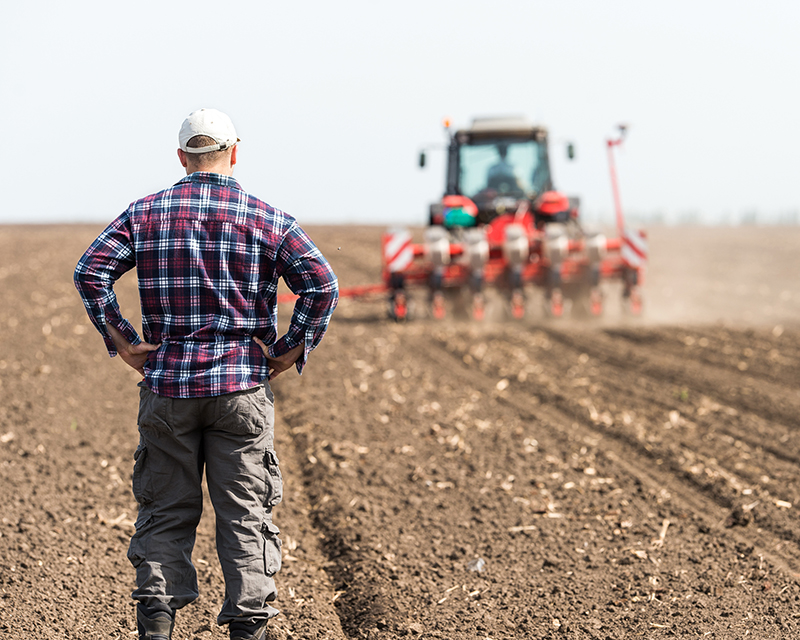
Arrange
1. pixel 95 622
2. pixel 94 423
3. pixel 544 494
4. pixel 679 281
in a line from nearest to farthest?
1. pixel 95 622
2. pixel 544 494
3. pixel 94 423
4. pixel 679 281

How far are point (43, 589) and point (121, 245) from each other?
1841 mm

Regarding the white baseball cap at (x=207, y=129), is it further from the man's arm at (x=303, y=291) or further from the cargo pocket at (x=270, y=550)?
the cargo pocket at (x=270, y=550)

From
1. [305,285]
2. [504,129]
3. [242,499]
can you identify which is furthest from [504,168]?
[242,499]

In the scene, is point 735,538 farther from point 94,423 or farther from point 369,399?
point 94,423

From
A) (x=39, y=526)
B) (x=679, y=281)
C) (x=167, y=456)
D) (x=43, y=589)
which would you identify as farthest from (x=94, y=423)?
(x=679, y=281)

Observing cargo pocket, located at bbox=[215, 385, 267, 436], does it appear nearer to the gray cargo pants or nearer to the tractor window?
the gray cargo pants

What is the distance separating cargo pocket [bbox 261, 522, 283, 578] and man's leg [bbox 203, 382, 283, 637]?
0.01m

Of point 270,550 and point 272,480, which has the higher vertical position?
point 272,480

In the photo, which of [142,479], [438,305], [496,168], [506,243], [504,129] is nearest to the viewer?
[142,479]

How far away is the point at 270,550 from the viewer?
2969 mm

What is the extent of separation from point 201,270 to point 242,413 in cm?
48

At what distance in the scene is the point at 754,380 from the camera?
8.12m

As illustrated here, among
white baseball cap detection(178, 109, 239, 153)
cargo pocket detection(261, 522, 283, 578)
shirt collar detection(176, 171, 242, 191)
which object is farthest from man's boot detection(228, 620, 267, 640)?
white baseball cap detection(178, 109, 239, 153)

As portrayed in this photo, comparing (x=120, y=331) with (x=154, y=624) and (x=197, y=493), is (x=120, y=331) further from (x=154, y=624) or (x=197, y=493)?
(x=154, y=624)
